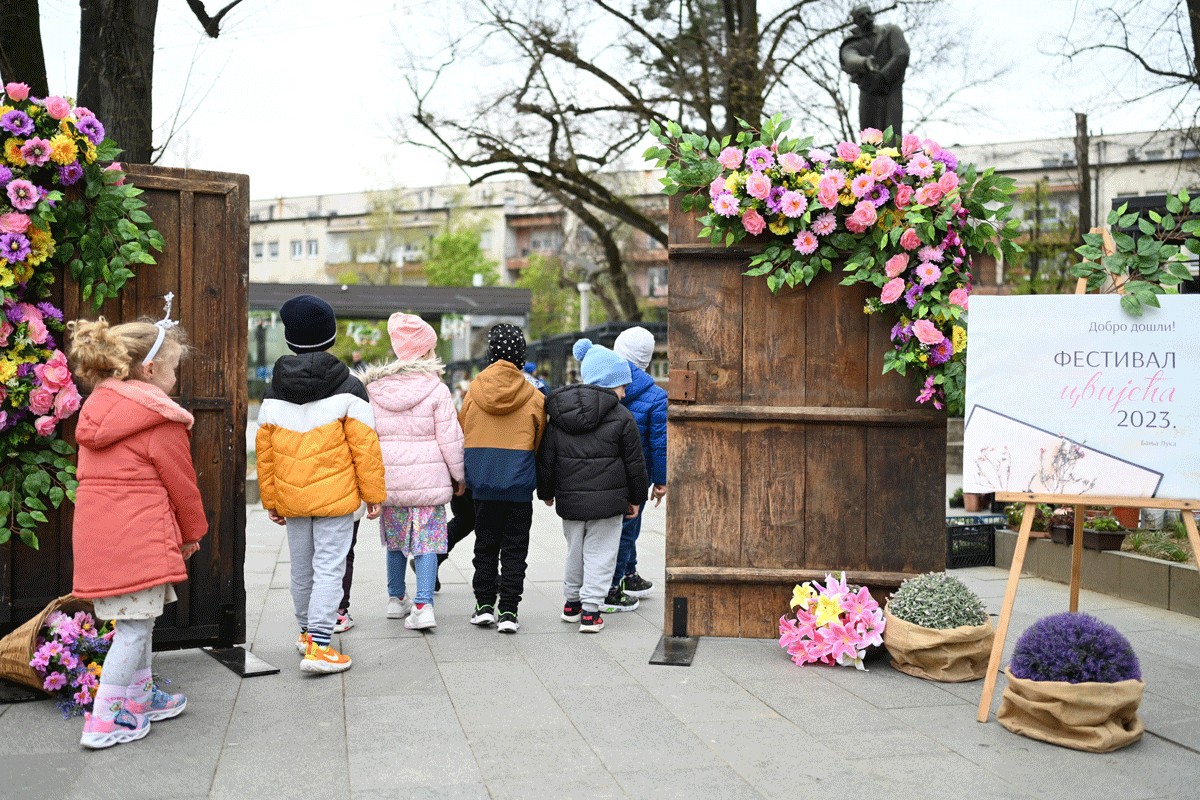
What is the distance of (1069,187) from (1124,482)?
4987cm

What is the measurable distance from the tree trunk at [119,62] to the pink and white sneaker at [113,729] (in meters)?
4.65

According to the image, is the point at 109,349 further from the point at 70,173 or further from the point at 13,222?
the point at 70,173

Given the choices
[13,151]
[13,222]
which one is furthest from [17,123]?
[13,222]

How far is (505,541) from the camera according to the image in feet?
21.0

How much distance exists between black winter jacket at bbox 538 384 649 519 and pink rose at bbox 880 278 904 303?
1.64m

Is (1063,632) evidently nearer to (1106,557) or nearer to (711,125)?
(1106,557)

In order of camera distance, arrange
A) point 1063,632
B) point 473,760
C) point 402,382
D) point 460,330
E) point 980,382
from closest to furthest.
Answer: point 473,760, point 1063,632, point 980,382, point 402,382, point 460,330

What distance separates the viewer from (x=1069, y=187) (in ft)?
162

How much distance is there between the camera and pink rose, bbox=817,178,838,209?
576 cm

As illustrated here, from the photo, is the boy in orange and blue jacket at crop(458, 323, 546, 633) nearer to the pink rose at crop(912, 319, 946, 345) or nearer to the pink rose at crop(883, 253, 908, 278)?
the pink rose at crop(883, 253, 908, 278)

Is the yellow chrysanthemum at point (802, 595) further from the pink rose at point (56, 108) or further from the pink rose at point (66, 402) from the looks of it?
the pink rose at point (56, 108)

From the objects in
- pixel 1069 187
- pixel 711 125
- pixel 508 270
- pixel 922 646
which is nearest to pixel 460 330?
pixel 711 125

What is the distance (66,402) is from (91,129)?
4.19 feet

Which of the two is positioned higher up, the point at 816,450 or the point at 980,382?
the point at 980,382
